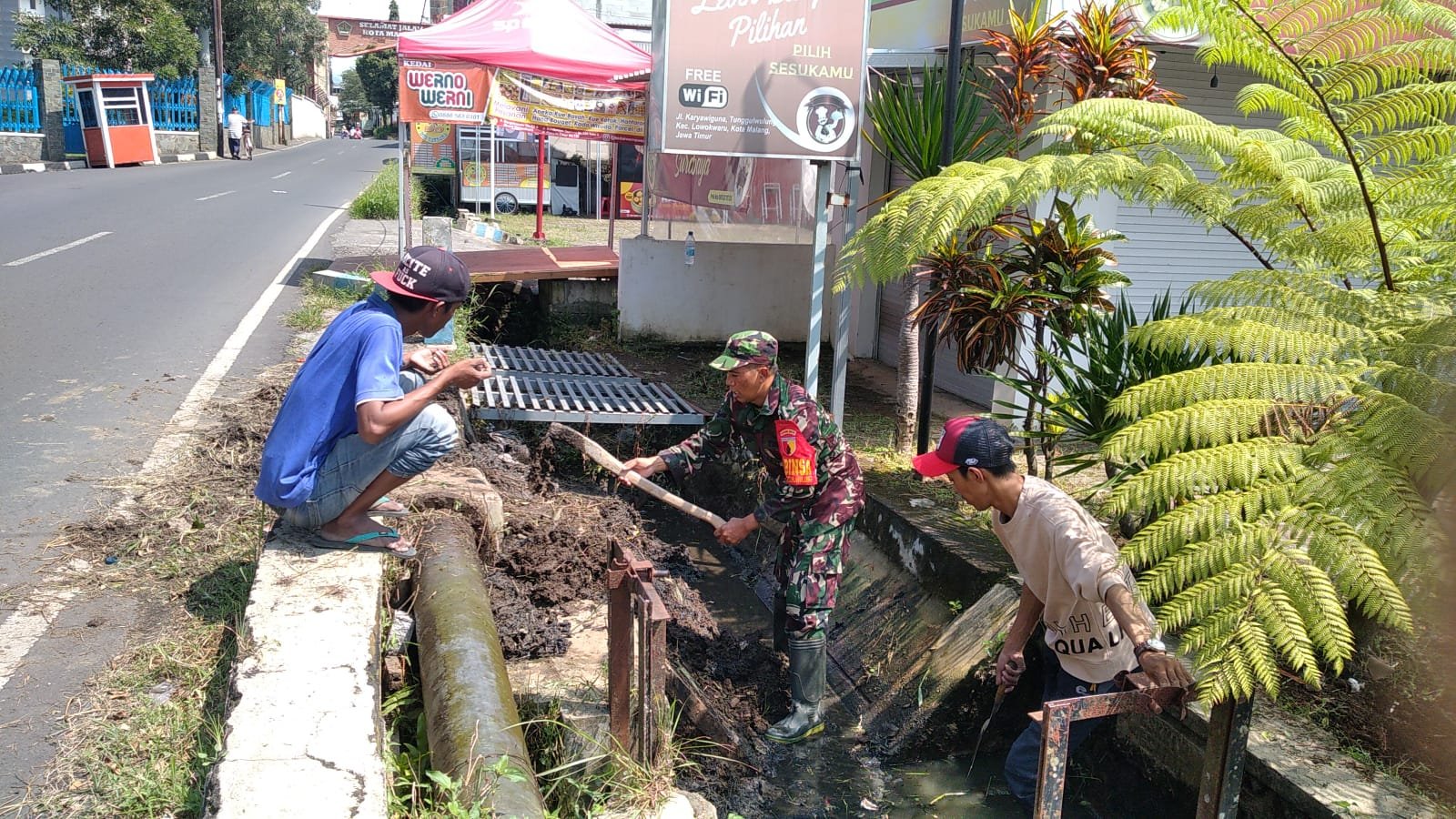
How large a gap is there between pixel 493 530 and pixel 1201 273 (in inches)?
238

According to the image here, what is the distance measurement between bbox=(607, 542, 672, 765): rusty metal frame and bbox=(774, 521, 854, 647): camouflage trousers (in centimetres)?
96

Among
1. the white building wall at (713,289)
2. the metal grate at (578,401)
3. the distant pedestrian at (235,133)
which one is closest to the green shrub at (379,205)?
the white building wall at (713,289)

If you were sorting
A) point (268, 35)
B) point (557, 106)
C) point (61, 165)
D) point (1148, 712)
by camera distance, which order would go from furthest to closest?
point (268, 35) → point (61, 165) → point (557, 106) → point (1148, 712)

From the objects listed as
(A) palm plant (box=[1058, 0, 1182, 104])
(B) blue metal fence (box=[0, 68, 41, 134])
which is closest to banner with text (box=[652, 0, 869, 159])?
(A) palm plant (box=[1058, 0, 1182, 104])

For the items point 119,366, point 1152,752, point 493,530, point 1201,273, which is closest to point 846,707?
point 1152,752

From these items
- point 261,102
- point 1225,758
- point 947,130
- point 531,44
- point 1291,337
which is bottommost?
point 1225,758

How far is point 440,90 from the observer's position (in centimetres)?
1009

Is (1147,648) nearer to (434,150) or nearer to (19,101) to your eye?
(434,150)

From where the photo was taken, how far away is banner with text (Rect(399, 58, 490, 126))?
10.1m

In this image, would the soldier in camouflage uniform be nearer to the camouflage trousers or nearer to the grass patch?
the camouflage trousers

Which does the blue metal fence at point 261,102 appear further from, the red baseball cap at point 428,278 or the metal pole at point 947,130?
the red baseball cap at point 428,278

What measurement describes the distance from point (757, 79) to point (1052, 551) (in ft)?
13.1

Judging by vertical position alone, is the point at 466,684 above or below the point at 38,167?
below

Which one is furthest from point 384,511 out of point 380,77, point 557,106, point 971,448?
point 380,77
